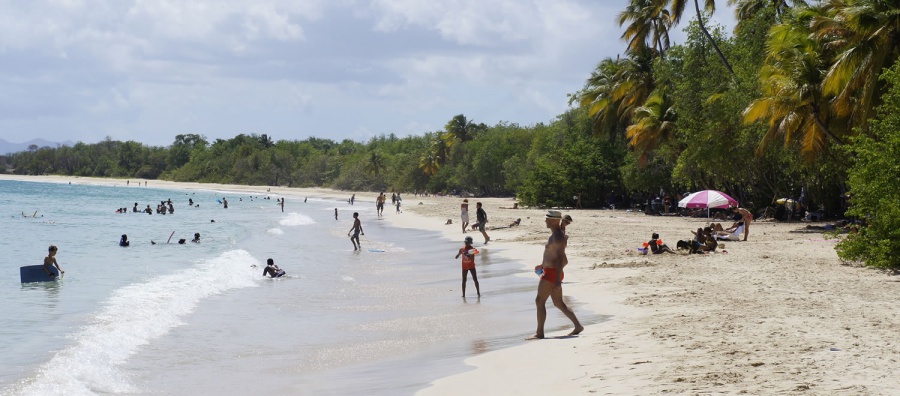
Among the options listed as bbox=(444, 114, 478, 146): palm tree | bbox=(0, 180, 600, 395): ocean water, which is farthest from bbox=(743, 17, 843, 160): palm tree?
bbox=(444, 114, 478, 146): palm tree

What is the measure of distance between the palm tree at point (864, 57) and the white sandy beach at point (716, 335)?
478 centimetres

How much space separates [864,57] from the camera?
66.9 feet

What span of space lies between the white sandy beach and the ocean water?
0.91m

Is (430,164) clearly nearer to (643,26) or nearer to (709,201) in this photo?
(643,26)

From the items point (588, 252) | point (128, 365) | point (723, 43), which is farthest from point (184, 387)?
point (723, 43)

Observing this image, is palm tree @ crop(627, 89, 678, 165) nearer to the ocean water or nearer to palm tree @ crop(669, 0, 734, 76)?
palm tree @ crop(669, 0, 734, 76)

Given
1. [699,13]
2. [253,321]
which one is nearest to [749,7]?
[699,13]

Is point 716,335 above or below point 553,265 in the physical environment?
below

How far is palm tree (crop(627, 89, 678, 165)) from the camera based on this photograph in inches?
1600

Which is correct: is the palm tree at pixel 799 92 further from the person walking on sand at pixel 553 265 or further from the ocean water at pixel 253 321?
the person walking on sand at pixel 553 265

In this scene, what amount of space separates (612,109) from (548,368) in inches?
1741

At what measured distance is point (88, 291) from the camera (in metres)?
18.8

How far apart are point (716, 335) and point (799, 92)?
15.9 metres

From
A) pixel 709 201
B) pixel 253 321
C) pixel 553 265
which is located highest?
pixel 709 201
